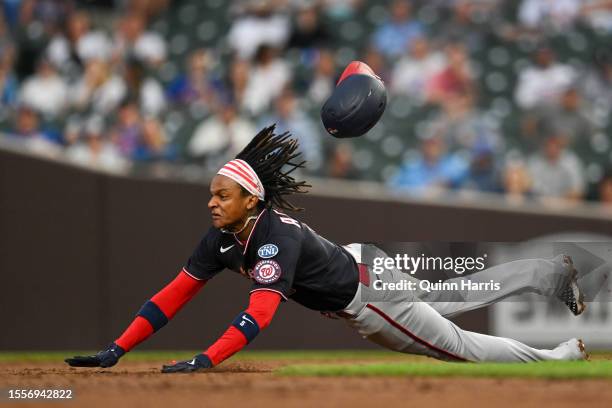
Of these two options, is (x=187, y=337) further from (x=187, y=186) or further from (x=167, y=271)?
(x=187, y=186)

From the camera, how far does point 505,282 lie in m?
8.07

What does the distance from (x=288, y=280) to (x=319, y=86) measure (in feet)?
22.1

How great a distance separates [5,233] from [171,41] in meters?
5.00

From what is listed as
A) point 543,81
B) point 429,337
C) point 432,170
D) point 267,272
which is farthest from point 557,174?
point 267,272

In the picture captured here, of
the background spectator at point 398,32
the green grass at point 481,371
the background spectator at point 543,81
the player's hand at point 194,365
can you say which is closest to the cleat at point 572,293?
the green grass at point 481,371

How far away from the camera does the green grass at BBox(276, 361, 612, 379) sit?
22.4 feet

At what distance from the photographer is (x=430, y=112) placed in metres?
13.5

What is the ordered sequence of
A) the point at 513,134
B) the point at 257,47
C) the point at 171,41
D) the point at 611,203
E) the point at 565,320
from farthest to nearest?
the point at 171,41 < the point at 257,47 < the point at 513,134 < the point at 611,203 < the point at 565,320

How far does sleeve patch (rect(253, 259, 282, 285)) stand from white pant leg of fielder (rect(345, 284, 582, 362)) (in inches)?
28.9

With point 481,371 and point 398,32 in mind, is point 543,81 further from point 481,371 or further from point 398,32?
point 481,371

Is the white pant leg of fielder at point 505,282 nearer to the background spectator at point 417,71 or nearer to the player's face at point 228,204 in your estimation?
the player's face at point 228,204

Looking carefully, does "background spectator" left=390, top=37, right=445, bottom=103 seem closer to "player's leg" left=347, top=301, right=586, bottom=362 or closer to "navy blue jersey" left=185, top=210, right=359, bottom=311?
"player's leg" left=347, top=301, right=586, bottom=362

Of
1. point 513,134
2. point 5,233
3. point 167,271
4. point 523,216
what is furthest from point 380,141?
point 5,233

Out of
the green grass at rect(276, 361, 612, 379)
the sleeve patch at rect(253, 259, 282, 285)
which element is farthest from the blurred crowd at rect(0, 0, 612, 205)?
the sleeve patch at rect(253, 259, 282, 285)
